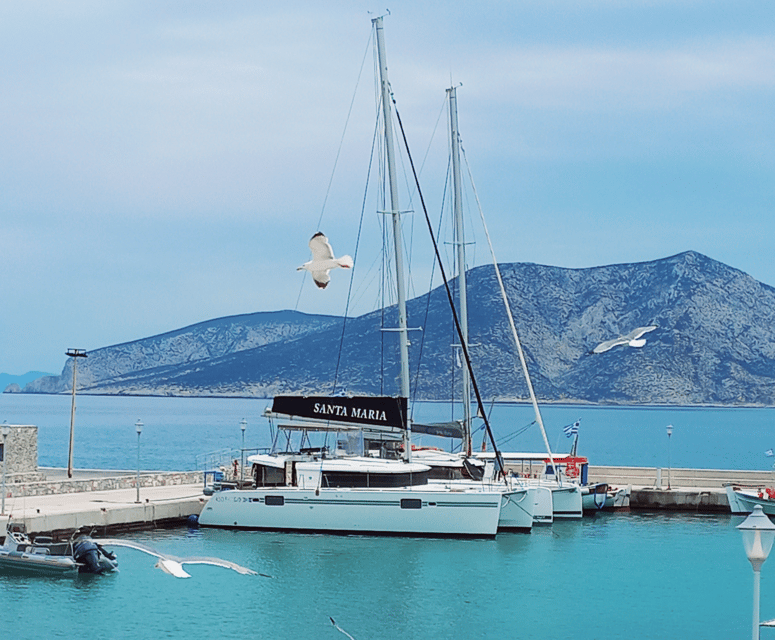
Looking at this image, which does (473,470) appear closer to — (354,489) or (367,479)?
(367,479)

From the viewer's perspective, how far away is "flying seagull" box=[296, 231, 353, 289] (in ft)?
128

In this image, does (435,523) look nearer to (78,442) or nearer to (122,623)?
(122,623)

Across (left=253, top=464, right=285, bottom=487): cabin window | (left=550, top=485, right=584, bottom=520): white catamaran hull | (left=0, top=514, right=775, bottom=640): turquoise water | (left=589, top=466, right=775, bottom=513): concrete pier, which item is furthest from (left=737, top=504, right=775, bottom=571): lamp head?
(left=589, top=466, right=775, bottom=513): concrete pier

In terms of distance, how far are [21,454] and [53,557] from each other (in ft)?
46.0

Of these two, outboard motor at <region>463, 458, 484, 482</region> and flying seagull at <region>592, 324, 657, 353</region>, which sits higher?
flying seagull at <region>592, 324, 657, 353</region>

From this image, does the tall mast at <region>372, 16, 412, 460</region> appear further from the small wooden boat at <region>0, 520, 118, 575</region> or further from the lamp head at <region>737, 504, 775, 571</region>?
the lamp head at <region>737, 504, 775, 571</region>

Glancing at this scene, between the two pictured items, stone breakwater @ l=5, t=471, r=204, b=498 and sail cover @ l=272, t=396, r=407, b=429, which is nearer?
stone breakwater @ l=5, t=471, r=204, b=498

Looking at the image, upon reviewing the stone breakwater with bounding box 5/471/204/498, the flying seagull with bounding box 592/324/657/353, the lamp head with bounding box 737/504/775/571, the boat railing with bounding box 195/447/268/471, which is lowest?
the stone breakwater with bounding box 5/471/204/498

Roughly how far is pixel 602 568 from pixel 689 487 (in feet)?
47.8

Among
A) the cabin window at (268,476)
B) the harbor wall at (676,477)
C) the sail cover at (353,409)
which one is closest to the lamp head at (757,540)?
the sail cover at (353,409)

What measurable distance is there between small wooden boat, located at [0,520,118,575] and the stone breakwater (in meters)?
7.95

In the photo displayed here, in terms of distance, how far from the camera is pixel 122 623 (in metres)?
26.8

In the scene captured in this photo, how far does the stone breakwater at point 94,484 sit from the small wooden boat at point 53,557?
313 inches

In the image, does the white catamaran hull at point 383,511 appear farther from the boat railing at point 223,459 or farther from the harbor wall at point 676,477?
the harbor wall at point 676,477
